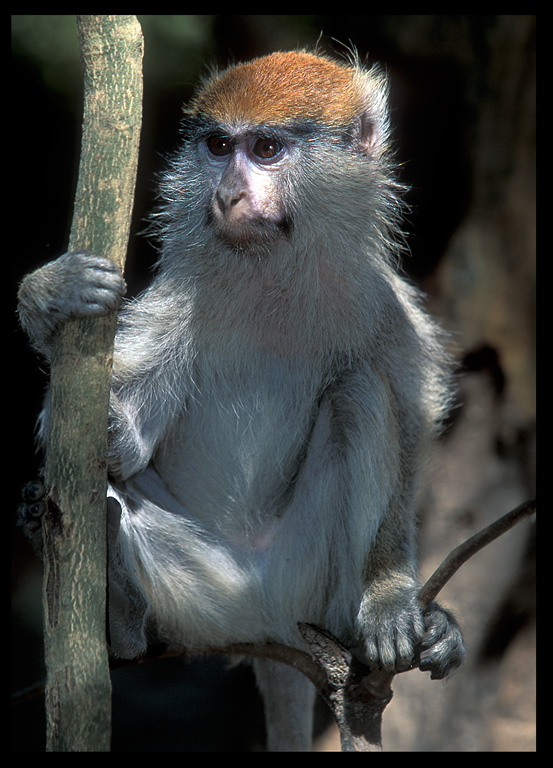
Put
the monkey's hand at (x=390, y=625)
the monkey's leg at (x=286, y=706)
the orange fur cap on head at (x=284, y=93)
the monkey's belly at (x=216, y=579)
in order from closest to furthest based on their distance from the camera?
1. the monkey's hand at (x=390, y=625)
2. the orange fur cap on head at (x=284, y=93)
3. the monkey's belly at (x=216, y=579)
4. the monkey's leg at (x=286, y=706)

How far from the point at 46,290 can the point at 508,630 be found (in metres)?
3.30

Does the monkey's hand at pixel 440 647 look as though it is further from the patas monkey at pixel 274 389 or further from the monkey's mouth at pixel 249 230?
the monkey's mouth at pixel 249 230

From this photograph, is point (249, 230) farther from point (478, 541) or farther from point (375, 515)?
point (478, 541)

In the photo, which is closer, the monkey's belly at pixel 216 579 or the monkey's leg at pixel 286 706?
the monkey's belly at pixel 216 579

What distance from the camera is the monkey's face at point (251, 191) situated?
2471 mm

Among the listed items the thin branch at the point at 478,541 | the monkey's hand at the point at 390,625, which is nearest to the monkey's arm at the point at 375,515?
the monkey's hand at the point at 390,625

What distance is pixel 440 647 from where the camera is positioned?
2496 mm

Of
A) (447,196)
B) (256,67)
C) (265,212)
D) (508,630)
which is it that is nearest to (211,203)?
(265,212)

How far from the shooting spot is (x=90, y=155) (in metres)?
2.06

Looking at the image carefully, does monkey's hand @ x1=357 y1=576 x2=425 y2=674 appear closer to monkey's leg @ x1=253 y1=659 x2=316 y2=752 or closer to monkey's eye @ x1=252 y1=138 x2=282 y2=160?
monkey's leg @ x1=253 y1=659 x2=316 y2=752

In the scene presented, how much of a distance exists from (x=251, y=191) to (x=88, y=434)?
3.25 feet

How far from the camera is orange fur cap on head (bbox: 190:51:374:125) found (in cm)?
256

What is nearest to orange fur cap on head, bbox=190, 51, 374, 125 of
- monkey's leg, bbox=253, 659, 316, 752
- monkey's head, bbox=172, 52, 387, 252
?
monkey's head, bbox=172, 52, 387, 252

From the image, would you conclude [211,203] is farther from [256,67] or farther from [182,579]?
[182,579]
